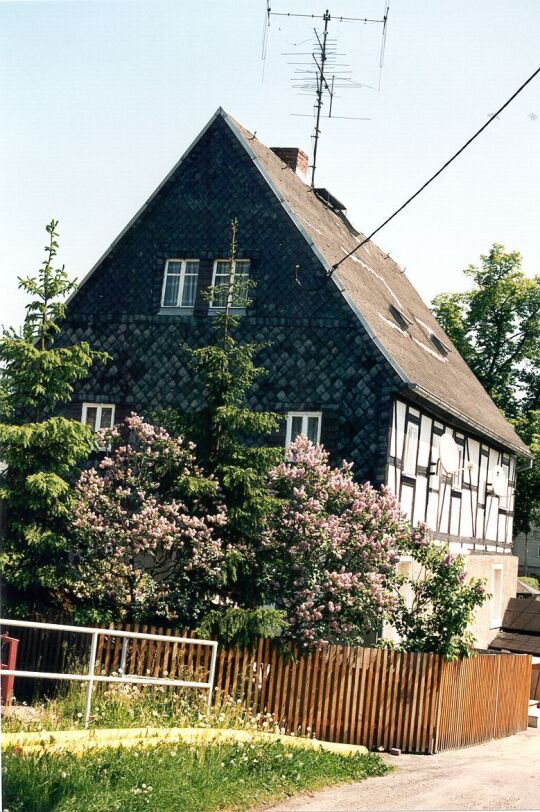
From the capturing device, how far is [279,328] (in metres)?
21.3

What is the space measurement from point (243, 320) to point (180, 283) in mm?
1845

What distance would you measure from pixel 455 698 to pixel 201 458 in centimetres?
532

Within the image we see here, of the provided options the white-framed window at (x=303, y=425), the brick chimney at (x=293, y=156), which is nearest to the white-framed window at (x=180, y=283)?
the white-framed window at (x=303, y=425)

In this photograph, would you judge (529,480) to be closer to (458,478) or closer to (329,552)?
(458,478)

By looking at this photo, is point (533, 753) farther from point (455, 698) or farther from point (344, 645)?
point (344, 645)

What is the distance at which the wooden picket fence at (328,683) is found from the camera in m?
15.0

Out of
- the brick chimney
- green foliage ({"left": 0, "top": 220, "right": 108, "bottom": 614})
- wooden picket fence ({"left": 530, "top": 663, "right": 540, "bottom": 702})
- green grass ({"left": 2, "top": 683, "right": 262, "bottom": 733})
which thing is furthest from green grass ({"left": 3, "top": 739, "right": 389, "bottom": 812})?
the brick chimney

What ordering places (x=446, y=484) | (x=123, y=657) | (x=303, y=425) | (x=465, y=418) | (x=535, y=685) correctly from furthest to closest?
(x=446, y=484) < (x=465, y=418) < (x=535, y=685) < (x=303, y=425) < (x=123, y=657)

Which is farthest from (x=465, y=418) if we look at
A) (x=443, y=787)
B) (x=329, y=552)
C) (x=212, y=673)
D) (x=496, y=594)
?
(x=443, y=787)

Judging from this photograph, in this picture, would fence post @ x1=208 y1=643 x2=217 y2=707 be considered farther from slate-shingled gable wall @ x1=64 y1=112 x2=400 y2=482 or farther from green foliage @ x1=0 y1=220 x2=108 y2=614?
slate-shingled gable wall @ x1=64 y1=112 x2=400 y2=482

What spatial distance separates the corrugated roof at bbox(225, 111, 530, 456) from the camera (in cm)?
2105

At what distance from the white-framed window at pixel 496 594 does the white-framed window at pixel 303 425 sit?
31.8ft

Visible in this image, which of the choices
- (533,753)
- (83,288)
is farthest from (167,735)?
(83,288)

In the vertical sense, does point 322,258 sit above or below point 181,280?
above
